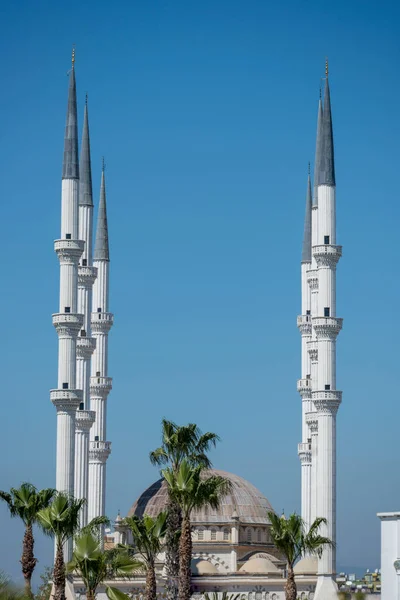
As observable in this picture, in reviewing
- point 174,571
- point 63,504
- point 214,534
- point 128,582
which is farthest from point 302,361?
point 63,504

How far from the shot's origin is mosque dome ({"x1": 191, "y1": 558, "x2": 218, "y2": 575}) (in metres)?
78.6

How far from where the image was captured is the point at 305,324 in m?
85.8

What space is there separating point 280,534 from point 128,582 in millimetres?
21061

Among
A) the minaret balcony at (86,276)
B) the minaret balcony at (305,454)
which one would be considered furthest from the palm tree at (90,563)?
the minaret balcony at (305,454)

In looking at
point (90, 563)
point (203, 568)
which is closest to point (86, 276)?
point (203, 568)

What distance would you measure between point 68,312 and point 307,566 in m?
17.5

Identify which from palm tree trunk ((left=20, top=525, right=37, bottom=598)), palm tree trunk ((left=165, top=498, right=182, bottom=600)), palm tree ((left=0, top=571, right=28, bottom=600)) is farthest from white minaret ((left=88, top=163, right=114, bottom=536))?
palm tree ((left=0, top=571, right=28, bottom=600))

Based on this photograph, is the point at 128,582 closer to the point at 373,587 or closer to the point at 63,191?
the point at 373,587

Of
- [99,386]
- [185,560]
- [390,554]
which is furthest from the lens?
[99,386]

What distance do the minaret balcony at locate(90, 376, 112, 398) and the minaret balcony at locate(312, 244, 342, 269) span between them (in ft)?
50.6

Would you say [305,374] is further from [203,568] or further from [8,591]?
[8,591]

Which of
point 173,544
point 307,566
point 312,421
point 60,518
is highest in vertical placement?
point 312,421

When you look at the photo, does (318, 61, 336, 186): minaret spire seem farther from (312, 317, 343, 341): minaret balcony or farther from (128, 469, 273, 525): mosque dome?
(128, 469, 273, 525): mosque dome

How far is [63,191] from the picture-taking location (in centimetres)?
7325
